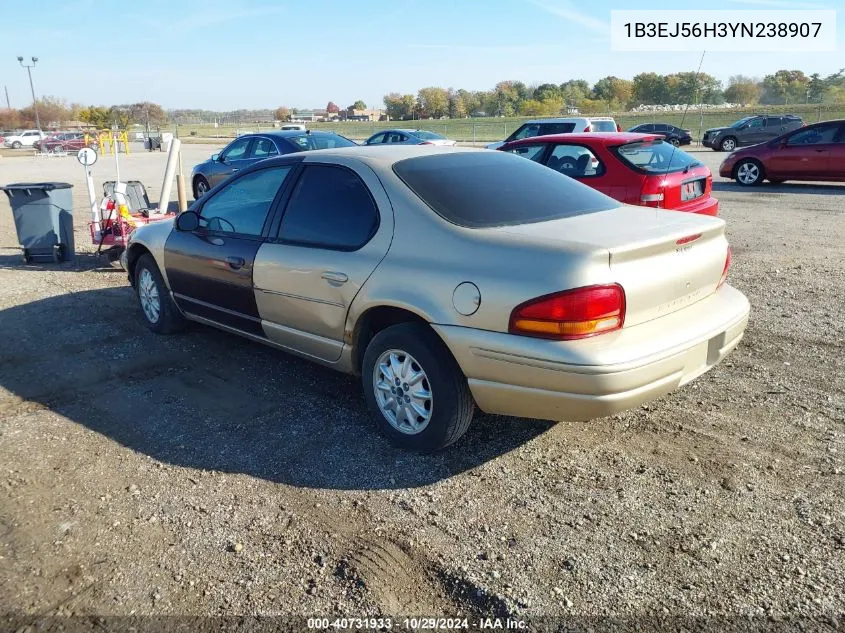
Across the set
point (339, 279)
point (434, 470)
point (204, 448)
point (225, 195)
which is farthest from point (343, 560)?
point (225, 195)

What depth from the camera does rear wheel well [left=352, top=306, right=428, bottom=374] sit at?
381cm

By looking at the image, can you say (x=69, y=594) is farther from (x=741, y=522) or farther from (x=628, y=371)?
(x=741, y=522)

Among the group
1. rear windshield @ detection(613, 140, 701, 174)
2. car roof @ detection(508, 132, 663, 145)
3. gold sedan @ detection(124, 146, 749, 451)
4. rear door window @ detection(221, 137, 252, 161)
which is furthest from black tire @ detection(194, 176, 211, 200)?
gold sedan @ detection(124, 146, 749, 451)

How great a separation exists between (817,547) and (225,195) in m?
4.21

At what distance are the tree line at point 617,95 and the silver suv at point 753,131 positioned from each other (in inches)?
1734

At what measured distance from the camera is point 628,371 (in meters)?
3.14

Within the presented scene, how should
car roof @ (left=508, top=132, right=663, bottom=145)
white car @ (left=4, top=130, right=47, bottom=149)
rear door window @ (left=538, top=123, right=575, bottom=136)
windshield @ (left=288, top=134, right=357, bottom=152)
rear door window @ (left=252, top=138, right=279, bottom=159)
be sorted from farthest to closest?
white car @ (left=4, top=130, right=47, bottom=149) < rear door window @ (left=538, top=123, right=575, bottom=136) < rear door window @ (left=252, top=138, right=279, bottom=159) < windshield @ (left=288, top=134, right=357, bottom=152) < car roof @ (left=508, top=132, right=663, bottom=145)

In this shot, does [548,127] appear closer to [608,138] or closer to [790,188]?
[790,188]

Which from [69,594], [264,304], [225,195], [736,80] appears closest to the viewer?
[69,594]

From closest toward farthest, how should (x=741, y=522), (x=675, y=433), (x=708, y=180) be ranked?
(x=741, y=522), (x=675, y=433), (x=708, y=180)

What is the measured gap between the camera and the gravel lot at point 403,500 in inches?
106

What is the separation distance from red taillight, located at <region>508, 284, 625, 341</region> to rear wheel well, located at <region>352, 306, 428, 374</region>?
767 millimetres

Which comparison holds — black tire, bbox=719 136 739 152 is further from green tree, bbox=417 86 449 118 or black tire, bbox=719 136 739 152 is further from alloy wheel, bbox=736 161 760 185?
green tree, bbox=417 86 449 118

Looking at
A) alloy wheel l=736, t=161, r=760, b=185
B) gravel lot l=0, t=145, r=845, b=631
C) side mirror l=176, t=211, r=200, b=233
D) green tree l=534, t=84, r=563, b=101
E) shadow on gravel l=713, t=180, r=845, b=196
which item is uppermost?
green tree l=534, t=84, r=563, b=101
